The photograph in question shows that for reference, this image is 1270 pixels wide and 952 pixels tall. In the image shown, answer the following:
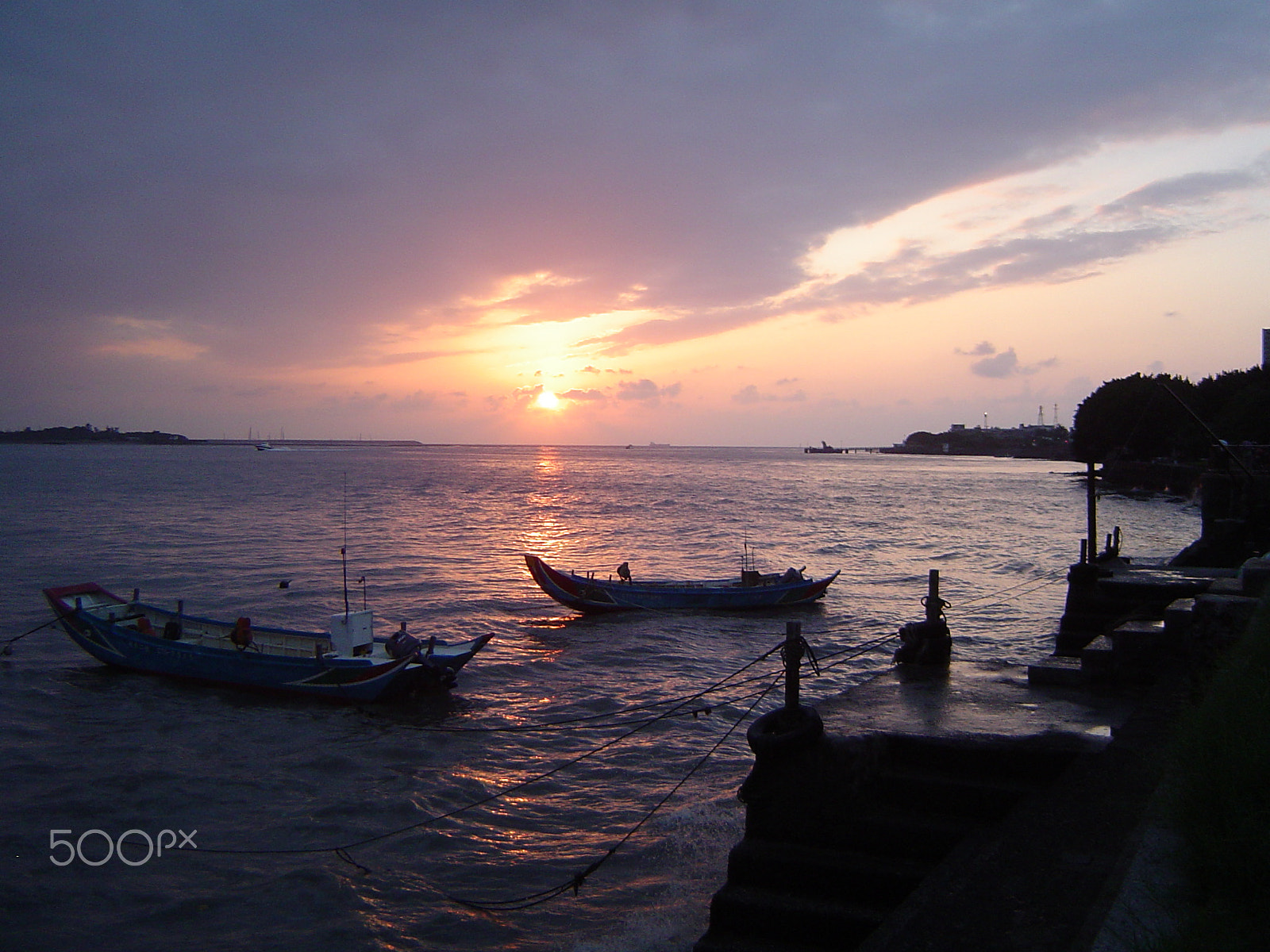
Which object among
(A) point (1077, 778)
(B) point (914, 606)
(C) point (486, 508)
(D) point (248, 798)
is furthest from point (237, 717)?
(C) point (486, 508)

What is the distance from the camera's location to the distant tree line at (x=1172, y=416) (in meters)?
59.4

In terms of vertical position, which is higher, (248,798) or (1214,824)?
(1214,824)

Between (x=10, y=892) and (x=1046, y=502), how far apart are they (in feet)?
295

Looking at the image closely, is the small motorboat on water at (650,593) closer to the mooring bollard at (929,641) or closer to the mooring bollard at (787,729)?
the mooring bollard at (929,641)

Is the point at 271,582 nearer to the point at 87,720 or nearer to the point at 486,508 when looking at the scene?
the point at 87,720

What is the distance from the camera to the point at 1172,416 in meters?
85.3

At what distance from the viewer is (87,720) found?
17.7 m

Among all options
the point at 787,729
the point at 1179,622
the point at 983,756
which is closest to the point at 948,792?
the point at 983,756

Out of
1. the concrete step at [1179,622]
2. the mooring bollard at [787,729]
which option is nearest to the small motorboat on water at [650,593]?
the concrete step at [1179,622]

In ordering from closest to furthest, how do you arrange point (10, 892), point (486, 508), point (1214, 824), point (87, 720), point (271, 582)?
1. point (1214, 824)
2. point (10, 892)
3. point (87, 720)
4. point (271, 582)
5. point (486, 508)

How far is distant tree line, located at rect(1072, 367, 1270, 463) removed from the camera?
59375 mm

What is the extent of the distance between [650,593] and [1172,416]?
83.1 metres

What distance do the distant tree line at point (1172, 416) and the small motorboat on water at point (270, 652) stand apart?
59.6 m

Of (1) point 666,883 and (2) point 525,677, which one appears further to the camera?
(2) point 525,677
